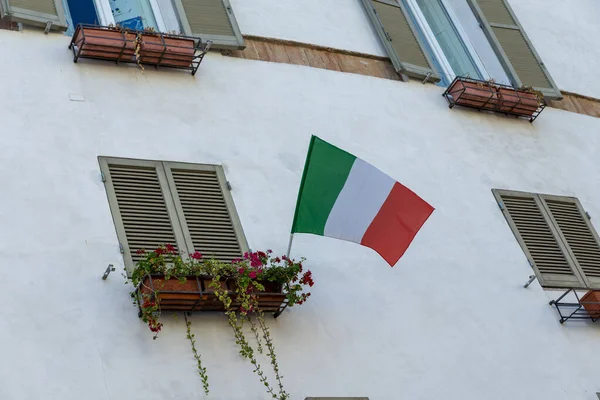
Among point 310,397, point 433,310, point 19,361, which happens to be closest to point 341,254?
point 433,310

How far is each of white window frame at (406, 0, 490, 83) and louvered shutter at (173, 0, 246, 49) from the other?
8.90ft

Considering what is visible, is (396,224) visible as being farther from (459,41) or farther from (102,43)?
(459,41)

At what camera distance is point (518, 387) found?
878cm

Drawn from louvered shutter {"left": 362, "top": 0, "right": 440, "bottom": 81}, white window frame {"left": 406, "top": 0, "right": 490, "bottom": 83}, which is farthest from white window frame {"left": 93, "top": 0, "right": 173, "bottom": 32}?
white window frame {"left": 406, "top": 0, "right": 490, "bottom": 83}

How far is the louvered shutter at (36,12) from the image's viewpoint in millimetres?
9094

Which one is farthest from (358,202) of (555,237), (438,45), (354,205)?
(438,45)

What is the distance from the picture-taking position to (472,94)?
1098 centimetres

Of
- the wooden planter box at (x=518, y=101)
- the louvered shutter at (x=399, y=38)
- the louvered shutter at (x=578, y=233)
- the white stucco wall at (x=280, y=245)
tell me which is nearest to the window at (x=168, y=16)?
the white stucco wall at (x=280, y=245)

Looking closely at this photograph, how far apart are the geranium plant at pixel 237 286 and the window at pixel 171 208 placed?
19cm

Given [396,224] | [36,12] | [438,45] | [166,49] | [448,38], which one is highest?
[448,38]

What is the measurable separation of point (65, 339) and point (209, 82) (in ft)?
10.5

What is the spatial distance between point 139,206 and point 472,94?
4.15 m

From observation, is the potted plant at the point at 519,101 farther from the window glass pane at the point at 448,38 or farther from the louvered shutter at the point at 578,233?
the louvered shutter at the point at 578,233

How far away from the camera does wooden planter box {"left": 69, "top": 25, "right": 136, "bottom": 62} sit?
9.08 m
